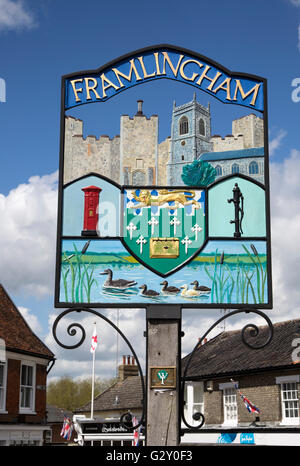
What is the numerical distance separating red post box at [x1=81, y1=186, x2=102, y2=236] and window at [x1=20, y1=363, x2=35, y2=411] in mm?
17067

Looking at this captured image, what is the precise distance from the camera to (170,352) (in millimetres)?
7609

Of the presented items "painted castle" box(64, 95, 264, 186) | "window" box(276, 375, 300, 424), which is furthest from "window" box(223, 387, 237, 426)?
"painted castle" box(64, 95, 264, 186)

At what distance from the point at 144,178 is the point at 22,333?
18.0 metres

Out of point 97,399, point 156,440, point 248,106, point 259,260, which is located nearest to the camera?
point 156,440

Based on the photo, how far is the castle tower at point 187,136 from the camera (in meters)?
8.17

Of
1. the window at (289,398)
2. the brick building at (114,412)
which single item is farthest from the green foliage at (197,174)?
the brick building at (114,412)

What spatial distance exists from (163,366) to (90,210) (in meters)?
2.16

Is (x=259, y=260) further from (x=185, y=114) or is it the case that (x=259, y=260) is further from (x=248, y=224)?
(x=185, y=114)

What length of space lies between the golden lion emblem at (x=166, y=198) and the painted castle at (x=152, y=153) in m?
0.13

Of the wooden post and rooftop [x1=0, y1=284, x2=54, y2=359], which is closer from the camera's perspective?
the wooden post

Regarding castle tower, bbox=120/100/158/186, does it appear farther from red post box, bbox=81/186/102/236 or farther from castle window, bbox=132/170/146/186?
red post box, bbox=81/186/102/236

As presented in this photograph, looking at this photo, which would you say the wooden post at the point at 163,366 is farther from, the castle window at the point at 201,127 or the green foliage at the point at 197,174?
the castle window at the point at 201,127

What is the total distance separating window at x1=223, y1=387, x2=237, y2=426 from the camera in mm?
25922

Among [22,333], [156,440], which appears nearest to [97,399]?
[22,333]
